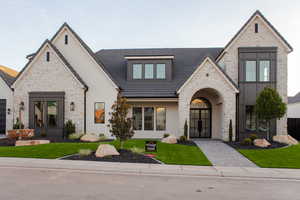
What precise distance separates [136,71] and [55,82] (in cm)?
721

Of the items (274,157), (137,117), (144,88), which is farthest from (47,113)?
(274,157)

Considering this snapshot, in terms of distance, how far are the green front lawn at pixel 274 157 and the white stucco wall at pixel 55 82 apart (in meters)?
12.7

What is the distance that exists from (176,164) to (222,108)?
27.5 ft

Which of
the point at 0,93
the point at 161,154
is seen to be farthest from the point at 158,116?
the point at 0,93

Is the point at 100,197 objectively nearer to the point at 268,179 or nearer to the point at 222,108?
the point at 268,179

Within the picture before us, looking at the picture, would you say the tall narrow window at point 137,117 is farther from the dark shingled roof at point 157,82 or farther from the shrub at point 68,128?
the shrub at point 68,128

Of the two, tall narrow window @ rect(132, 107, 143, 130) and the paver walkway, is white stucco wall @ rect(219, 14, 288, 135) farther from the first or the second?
tall narrow window @ rect(132, 107, 143, 130)

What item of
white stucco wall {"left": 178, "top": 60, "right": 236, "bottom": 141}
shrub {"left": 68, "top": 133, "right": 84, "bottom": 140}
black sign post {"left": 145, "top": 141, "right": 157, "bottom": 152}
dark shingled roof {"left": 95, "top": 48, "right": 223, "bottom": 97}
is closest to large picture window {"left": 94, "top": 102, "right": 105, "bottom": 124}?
shrub {"left": 68, "top": 133, "right": 84, "bottom": 140}

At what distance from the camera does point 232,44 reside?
→ 1520 centimetres

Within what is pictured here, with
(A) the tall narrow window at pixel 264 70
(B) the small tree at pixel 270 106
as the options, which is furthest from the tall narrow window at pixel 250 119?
(A) the tall narrow window at pixel 264 70

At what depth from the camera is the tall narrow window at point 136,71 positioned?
55.9 ft

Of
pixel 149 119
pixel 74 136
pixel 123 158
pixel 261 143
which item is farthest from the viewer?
pixel 149 119

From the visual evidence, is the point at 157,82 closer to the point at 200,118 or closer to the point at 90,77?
the point at 200,118

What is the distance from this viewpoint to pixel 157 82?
54.5 feet
